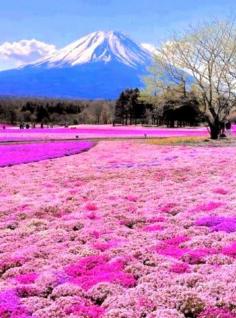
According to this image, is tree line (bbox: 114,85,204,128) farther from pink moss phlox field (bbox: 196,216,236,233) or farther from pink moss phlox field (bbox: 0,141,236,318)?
pink moss phlox field (bbox: 196,216,236,233)

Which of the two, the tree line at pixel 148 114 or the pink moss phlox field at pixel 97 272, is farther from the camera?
the tree line at pixel 148 114

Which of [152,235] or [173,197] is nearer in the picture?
[152,235]

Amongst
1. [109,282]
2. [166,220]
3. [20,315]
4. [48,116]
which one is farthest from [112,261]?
[48,116]

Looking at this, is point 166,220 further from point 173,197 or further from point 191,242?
point 173,197

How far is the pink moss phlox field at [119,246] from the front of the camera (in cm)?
1062

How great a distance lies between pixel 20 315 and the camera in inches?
395

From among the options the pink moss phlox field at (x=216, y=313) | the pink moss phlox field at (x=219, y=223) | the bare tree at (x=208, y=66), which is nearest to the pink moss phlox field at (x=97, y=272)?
the pink moss phlox field at (x=216, y=313)

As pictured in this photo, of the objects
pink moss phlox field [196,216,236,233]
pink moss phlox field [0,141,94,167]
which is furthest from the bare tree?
pink moss phlox field [196,216,236,233]

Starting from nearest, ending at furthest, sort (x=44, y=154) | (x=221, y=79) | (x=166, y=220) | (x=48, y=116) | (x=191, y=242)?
1. (x=191, y=242)
2. (x=166, y=220)
3. (x=44, y=154)
4. (x=221, y=79)
5. (x=48, y=116)

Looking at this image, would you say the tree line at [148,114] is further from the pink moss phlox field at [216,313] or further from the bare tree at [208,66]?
the pink moss phlox field at [216,313]

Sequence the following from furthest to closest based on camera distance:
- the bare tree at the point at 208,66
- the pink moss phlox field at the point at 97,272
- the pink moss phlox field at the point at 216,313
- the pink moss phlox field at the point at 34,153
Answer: the bare tree at the point at 208,66 → the pink moss phlox field at the point at 34,153 → the pink moss phlox field at the point at 97,272 → the pink moss phlox field at the point at 216,313

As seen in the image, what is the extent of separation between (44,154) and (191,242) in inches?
1231

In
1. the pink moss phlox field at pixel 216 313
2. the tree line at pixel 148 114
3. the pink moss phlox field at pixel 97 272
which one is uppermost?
the tree line at pixel 148 114

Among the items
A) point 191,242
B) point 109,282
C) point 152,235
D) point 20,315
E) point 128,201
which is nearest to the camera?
point 20,315
